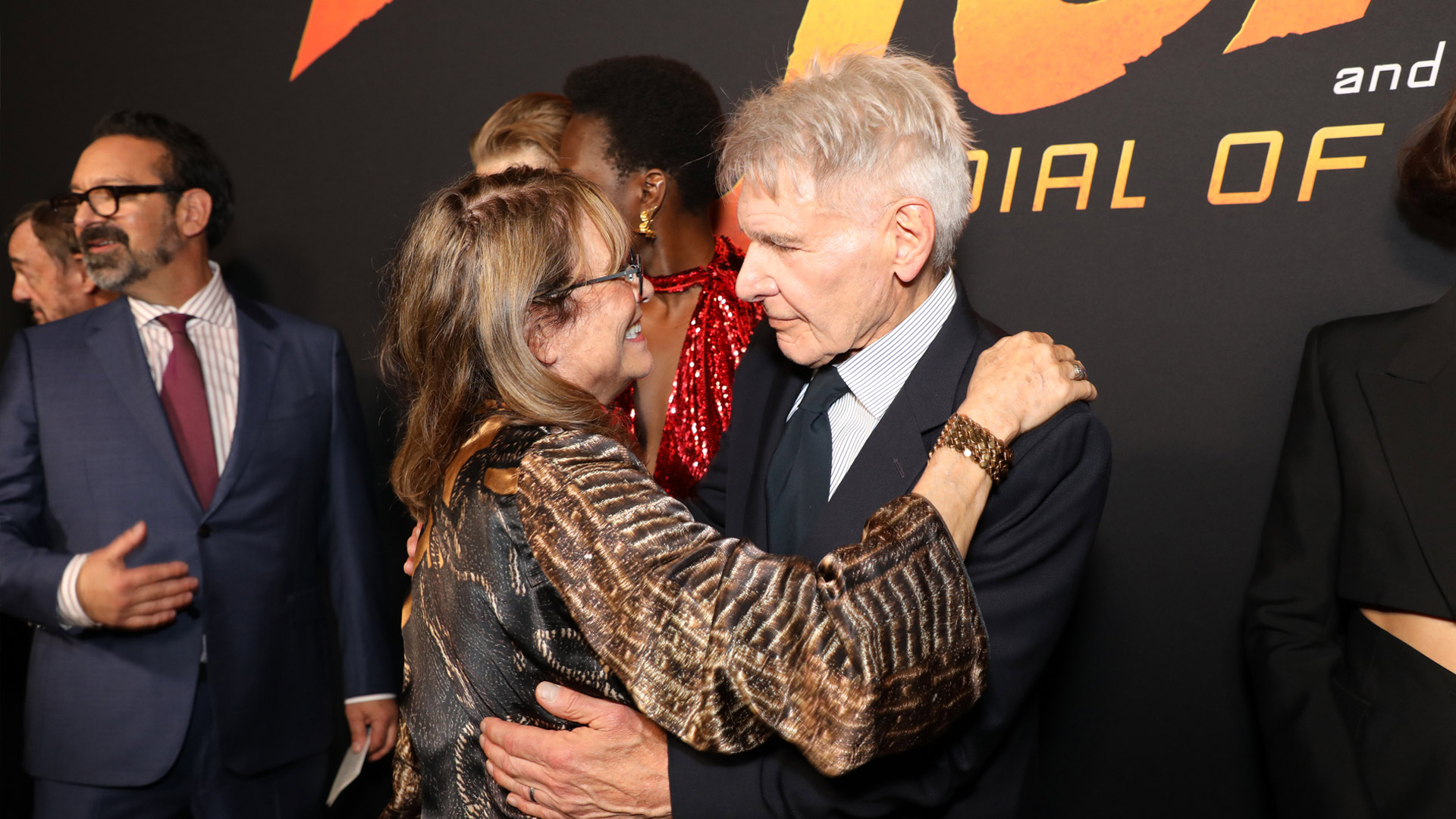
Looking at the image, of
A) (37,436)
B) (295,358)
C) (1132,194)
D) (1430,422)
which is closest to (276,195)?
(295,358)

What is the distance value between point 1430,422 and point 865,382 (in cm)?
88

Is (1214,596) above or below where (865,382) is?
below

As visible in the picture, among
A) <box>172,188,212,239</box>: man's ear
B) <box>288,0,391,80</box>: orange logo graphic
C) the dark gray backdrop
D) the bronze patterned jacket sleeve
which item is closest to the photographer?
the bronze patterned jacket sleeve

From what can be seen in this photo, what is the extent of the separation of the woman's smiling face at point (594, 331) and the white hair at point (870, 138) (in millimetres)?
296

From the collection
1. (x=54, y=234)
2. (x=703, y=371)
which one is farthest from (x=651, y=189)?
(x=54, y=234)

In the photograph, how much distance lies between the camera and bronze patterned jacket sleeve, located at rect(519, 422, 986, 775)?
1.18m

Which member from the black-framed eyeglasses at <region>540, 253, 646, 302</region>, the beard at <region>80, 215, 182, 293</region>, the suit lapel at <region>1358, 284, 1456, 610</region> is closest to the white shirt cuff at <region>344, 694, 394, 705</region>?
the beard at <region>80, 215, 182, 293</region>

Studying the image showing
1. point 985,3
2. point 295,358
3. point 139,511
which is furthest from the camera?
point 295,358

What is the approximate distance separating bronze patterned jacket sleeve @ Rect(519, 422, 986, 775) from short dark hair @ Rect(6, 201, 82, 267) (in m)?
3.05

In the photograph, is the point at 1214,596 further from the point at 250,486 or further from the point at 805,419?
the point at 250,486

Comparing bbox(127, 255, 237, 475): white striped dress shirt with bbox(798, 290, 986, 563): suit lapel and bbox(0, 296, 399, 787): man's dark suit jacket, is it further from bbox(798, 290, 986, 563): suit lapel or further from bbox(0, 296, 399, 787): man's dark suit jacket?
bbox(798, 290, 986, 563): suit lapel

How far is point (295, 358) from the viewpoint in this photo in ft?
9.04

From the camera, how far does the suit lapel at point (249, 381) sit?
2562mm

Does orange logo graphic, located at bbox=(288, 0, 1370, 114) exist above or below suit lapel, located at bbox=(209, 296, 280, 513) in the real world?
above
